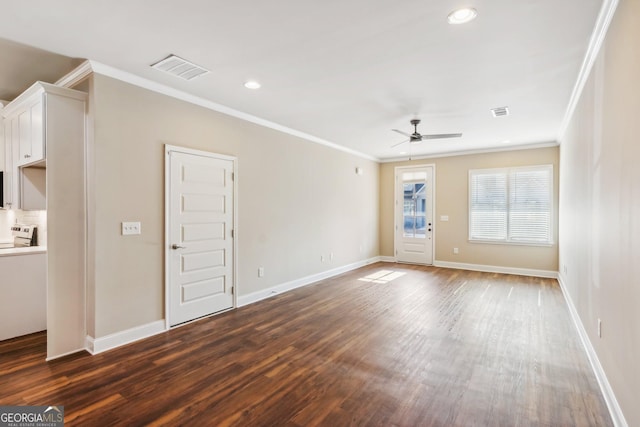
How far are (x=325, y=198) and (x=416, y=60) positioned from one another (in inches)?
143

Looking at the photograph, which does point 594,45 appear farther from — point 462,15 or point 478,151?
point 478,151

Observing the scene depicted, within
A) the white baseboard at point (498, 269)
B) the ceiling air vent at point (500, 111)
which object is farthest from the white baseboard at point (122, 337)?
the white baseboard at point (498, 269)

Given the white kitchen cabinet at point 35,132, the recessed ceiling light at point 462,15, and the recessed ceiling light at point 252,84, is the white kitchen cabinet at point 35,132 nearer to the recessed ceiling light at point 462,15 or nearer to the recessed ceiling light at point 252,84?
the recessed ceiling light at point 252,84

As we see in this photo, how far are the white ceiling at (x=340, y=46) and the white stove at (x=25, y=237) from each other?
2.45 metres

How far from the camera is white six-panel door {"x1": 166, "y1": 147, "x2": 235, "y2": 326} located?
3.71m

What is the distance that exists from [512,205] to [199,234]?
633 centimetres

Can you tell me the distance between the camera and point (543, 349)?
124 inches

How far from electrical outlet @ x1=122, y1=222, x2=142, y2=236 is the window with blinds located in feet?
21.8

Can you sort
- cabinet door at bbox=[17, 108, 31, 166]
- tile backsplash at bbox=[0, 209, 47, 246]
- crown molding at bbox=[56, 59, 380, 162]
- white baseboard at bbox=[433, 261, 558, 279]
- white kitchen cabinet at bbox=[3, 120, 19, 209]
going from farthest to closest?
white baseboard at bbox=[433, 261, 558, 279], tile backsplash at bbox=[0, 209, 47, 246], white kitchen cabinet at bbox=[3, 120, 19, 209], cabinet door at bbox=[17, 108, 31, 166], crown molding at bbox=[56, 59, 380, 162]

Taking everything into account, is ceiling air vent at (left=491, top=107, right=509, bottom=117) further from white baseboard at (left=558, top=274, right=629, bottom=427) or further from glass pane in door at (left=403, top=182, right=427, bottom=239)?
glass pane in door at (left=403, top=182, right=427, bottom=239)

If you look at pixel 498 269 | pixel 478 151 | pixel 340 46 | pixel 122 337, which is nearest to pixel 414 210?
pixel 478 151

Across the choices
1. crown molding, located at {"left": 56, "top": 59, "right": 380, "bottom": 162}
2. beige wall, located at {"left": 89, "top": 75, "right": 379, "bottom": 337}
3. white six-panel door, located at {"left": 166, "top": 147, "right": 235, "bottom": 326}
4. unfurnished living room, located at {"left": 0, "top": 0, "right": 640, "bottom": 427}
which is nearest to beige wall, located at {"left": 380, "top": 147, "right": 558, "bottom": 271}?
unfurnished living room, located at {"left": 0, "top": 0, "right": 640, "bottom": 427}

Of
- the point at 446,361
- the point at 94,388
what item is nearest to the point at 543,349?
the point at 446,361

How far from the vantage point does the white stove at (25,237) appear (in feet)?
13.1
